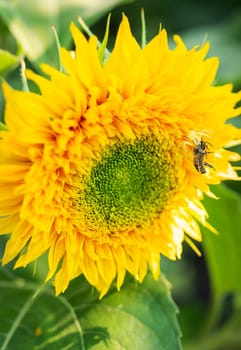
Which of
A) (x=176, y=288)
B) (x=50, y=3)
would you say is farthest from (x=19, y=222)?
(x=176, y=288)

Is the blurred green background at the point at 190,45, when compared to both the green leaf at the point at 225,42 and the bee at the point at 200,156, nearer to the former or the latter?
the green leaf at the point at 225,42

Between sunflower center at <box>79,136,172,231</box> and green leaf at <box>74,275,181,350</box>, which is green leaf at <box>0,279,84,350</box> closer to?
green leaf at <box>74,275,181,350</box>

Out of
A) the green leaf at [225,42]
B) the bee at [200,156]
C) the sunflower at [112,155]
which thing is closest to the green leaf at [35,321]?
the sunflower at [112,155]

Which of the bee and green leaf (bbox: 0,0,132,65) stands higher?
green leaf (bbox: 0,0,132,65)

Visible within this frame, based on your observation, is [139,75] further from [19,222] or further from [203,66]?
[19,222]

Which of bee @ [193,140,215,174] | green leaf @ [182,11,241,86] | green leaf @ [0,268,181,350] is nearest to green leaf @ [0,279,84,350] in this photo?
green leaf @ [0,268,181,350]

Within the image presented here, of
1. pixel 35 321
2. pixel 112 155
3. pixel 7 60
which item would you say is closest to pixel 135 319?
pixel 35 321

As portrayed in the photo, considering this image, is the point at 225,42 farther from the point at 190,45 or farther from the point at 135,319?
the point at 135,319
